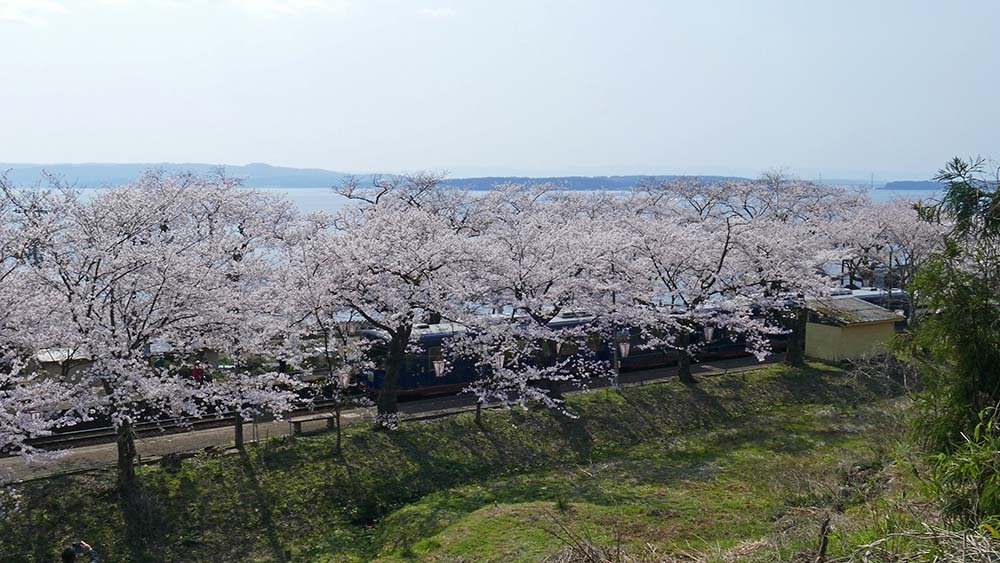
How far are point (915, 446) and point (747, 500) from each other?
22.4 feet

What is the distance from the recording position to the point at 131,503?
1463 centimetres

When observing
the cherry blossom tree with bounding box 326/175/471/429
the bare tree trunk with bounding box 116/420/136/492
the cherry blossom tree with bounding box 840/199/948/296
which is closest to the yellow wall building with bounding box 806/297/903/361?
the cherry blossom tree with bounding box 840/199/948/296

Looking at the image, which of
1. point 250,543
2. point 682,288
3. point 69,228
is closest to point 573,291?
point 682,288

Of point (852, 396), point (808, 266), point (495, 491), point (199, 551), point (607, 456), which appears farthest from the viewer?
point (808, 266)

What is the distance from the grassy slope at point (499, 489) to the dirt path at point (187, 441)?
0.74m

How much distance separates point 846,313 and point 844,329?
2.40 ft

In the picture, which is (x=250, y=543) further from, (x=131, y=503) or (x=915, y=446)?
(x=915, y=446)

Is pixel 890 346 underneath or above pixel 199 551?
above

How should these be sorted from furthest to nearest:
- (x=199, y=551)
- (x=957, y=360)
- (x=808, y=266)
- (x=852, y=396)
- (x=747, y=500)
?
(x=808, y=266)
(x=852, y=396)
(x=747, y=500)
(x=199, y=551)
(x=957, y=360)

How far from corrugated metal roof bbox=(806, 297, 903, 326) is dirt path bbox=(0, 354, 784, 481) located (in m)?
8.03

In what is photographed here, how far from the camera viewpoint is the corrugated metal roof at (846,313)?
27672 millimetres

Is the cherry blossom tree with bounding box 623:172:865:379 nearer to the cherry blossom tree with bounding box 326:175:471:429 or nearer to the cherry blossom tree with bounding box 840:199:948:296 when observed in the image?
the cherry blossom tree with bounding box 326:175:471:429

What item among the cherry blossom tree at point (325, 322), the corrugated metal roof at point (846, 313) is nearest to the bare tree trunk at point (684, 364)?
the corrugated metal roof at point (846, 313)

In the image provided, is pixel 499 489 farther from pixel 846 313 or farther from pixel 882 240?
pixel 882 240
